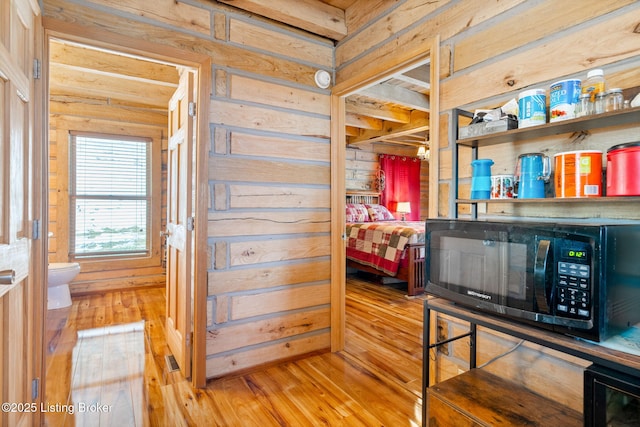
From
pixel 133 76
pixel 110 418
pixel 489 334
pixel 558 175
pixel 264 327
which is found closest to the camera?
pixel 558 175

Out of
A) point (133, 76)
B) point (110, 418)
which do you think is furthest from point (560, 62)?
point (133, 76)

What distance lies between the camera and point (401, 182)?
7453 mm

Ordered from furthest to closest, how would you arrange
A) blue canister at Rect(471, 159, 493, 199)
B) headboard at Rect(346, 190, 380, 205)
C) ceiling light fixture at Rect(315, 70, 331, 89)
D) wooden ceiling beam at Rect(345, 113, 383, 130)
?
headboard at Rect(346, 190, 380, 205) → wooden ceiling beam at Rect(345, 113, 383, 130) → ceiling light fixture at Rect(315, 70, 331, 89) → blue canister at Rect(471, 159, 493, 199)

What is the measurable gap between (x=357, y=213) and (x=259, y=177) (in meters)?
3.93

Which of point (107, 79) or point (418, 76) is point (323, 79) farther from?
point (107, 79)

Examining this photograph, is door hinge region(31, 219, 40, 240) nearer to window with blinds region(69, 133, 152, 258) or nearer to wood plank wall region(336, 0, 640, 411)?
wood plank wall region(336, 0, 640, 411)

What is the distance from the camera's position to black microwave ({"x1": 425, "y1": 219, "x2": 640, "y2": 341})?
0.93 metres

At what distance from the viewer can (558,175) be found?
3.98 ft

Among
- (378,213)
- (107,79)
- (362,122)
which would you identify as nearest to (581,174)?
(107,79)

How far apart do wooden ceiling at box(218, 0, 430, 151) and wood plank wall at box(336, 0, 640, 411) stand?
1.84 feet

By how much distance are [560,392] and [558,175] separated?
848 mm

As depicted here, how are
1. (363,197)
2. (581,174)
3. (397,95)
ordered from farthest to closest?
1. (363,197)
2. (397,95)
3. (581,174)

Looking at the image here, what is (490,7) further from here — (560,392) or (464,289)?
(560,392)

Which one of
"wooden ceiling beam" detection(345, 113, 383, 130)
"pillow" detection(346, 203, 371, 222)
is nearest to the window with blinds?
"wooden ceiling beam" detection(345, 113, 383, 130)
